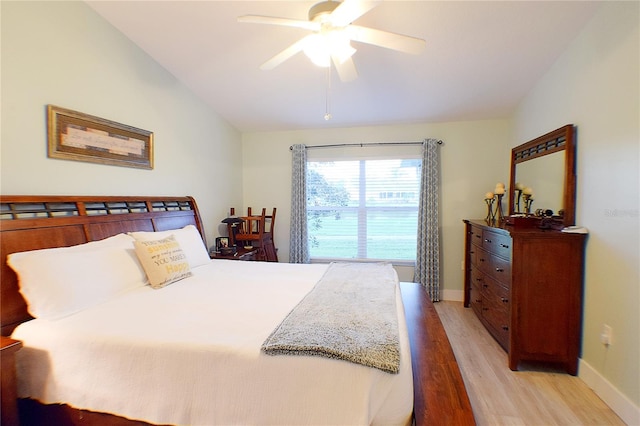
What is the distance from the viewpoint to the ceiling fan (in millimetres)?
1430

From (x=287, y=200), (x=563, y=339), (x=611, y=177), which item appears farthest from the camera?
(x=287, y=200)

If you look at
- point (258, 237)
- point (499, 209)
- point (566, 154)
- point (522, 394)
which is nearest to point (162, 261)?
point (258, 237)

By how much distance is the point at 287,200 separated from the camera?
4.14 metres

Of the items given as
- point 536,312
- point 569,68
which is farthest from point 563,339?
point 569,68

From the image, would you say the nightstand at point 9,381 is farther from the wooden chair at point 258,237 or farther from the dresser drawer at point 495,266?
the dresser drawer at point 495,266

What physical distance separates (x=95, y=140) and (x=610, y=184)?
11.7 ft

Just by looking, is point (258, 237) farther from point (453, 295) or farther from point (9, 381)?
point (453, 295)

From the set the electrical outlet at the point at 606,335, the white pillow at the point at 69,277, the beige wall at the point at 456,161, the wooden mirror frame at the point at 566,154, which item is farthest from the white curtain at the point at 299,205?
the electrical outlet at the point at 606,335

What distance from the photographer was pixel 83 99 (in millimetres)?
1953

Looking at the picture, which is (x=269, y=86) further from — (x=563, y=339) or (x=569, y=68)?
(x=563, y=339)

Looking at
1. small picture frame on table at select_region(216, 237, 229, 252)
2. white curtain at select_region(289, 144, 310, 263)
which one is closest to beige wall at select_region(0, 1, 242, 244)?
small picture frame on table at select_region(216, 237, 229, 252)

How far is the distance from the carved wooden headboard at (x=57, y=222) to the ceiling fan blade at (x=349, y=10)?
6.60ft

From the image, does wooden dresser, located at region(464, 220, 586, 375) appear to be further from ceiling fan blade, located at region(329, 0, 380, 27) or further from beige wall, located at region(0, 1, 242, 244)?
beige wall, located at region(0, 1, 242, 244)

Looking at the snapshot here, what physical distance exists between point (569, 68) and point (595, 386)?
2.38 metres
